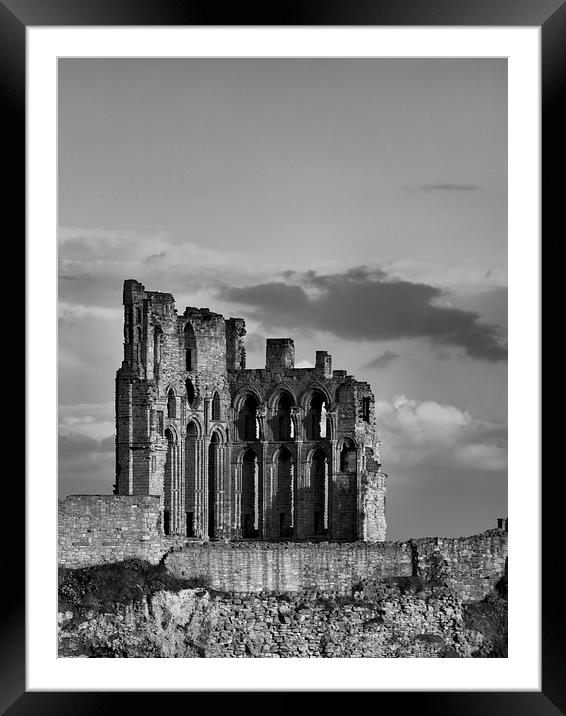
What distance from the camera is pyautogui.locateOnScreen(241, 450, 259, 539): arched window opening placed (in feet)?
241

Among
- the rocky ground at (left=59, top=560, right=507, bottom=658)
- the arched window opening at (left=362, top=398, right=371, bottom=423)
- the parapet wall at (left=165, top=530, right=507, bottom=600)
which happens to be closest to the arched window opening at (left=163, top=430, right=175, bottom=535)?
the parapet wall at (left=165, top=530, right=507, bottom=600)

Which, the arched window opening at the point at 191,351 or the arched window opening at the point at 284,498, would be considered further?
the arched window opening at the point at 284,498

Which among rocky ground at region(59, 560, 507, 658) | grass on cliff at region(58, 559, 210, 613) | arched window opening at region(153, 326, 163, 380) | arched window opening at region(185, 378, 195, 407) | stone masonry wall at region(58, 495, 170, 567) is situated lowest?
rocky ground at region(59, 560, 507, 658)

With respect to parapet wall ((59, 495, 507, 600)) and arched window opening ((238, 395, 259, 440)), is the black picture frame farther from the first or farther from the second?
arched window opening ((238, 395, 259, 440))

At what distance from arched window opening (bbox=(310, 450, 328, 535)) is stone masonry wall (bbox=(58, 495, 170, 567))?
11.1 meters

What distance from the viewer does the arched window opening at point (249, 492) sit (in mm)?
73438

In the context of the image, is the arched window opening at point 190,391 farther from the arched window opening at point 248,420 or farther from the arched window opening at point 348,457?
the arched window opening at point 348,457

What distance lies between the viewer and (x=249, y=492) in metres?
73.8

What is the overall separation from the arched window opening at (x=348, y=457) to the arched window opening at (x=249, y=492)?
9.90 feet

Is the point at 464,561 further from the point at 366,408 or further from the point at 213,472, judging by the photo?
the point at 213,472
